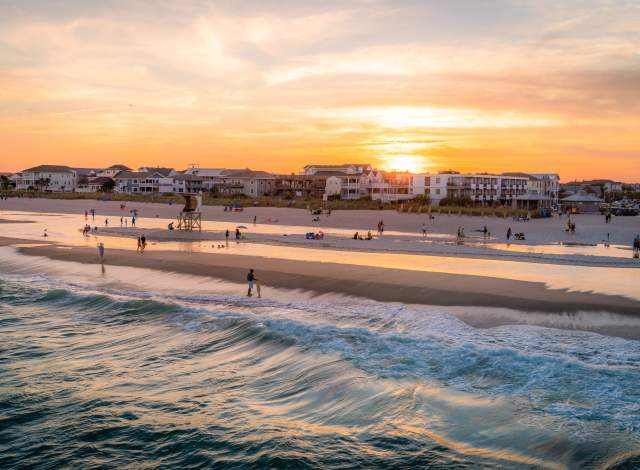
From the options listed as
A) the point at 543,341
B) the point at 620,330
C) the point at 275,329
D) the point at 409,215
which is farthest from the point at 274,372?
the point at 409,215

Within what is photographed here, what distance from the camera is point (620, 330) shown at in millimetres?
16125

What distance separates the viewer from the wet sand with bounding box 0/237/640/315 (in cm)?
1970

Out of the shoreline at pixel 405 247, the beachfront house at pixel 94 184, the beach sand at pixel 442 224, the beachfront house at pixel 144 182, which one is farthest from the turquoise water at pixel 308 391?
the beachfront house at pixel 94 184

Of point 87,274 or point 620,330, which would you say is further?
point 87,274

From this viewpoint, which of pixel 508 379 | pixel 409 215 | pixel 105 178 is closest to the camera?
pixel 508 379

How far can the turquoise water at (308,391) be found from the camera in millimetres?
9742

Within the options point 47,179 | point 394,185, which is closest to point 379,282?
point 394,185

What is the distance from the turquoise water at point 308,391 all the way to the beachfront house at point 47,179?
142m

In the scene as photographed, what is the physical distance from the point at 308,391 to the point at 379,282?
38.3 feet

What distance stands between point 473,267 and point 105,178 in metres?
133

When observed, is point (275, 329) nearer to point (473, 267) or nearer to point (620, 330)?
point (620, 330)

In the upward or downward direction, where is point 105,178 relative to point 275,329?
upward

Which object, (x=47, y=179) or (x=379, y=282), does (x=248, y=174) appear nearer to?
(x=47, y=179)

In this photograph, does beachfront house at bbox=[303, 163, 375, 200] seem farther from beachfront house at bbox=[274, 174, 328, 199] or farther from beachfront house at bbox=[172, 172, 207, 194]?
beachfront house at bbox=[172, 172, 207, 194]
